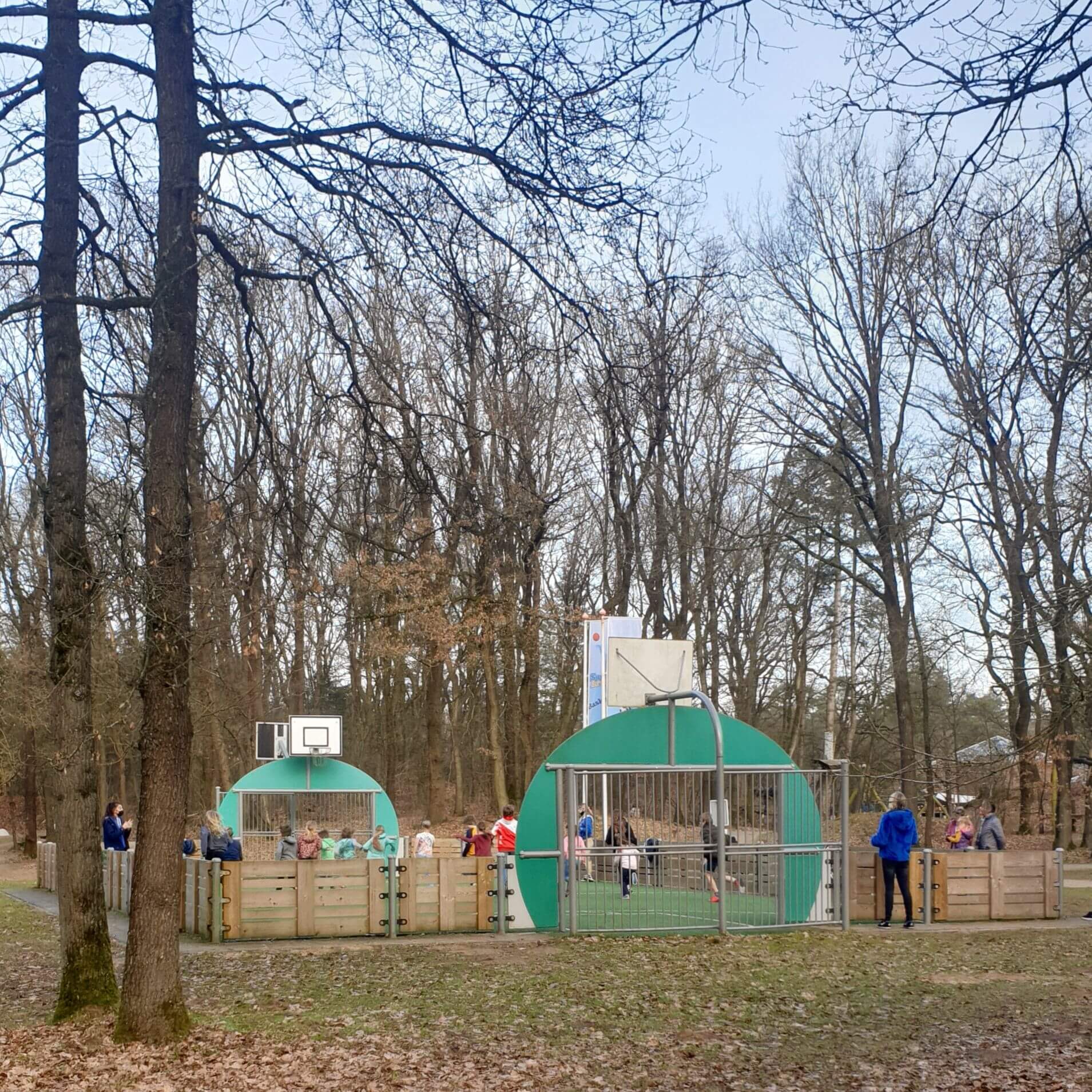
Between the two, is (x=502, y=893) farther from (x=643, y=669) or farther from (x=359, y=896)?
(x=643, y=669)

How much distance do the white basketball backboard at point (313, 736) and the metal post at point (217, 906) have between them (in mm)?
8350

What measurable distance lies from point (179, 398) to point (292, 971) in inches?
246

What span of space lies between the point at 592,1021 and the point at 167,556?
15.9ft

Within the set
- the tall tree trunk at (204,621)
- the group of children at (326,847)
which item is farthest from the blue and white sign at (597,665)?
the tall tree trunk at (204,621)

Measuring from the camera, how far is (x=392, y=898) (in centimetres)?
A: 1655

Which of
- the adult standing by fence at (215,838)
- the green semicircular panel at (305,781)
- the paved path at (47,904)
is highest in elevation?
the green semicircular panel at (305,781)

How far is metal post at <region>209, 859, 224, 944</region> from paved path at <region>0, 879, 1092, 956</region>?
180 mm

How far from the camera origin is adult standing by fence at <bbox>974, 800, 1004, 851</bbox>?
20.5m

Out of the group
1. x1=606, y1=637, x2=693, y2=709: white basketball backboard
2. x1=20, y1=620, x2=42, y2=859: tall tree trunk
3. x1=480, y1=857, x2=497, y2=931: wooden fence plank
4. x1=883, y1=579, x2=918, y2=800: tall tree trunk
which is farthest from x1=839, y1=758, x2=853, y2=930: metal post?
x1=20, y1=620, x2=42, y2=859: tall tree trunk

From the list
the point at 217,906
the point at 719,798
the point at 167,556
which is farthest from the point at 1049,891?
the point at 167,556

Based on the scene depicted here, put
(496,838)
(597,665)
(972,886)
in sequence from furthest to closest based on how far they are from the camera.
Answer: (597,665) → (496,838) → (972,886)

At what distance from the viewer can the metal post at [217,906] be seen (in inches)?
619

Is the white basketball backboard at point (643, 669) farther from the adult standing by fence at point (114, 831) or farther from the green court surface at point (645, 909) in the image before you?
the adult standing by fence at point (114, 831)

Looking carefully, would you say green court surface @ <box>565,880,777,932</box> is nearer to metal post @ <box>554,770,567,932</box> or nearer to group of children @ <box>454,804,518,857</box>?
metal post @ <box>554,770,567,932</box>
